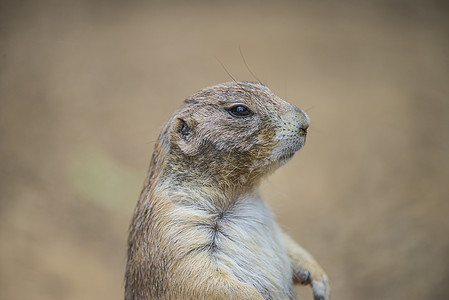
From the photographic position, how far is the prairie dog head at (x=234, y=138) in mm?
3213

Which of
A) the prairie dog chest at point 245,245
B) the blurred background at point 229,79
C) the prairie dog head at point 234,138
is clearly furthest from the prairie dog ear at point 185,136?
the blurred background at point 229,79

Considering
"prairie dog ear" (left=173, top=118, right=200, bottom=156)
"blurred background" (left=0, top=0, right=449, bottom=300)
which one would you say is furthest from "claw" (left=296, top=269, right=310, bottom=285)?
"blurred background" (left=0, top=0, right=449, bottom=300)

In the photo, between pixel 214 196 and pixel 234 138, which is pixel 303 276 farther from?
pixel 234 138

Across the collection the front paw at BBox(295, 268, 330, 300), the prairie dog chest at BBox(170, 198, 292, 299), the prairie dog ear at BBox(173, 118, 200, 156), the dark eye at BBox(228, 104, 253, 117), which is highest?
the dark eye at BBox(228, 104, 253, 117)

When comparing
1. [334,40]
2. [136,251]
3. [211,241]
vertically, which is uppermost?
[334,40]

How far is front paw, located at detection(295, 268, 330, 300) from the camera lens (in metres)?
3.67

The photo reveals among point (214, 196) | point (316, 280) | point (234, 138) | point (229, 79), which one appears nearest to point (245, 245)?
point (214, 196)

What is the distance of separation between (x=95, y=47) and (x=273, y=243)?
7572 millimetres

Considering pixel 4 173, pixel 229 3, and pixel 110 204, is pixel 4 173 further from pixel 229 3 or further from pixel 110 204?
pixel 229 3

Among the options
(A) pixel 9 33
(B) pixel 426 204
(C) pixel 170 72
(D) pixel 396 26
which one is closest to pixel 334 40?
(D) pixel 396 26

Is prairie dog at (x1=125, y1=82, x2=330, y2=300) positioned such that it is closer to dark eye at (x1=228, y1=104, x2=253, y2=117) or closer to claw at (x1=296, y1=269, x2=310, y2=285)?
dark eye at (x1=228, y1=104, x2=253, y2=117)

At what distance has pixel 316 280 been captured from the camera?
3.70m

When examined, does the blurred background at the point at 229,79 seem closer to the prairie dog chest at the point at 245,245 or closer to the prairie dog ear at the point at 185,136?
the prairie dog chest at the point at 245,245

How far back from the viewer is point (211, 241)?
307 cm
